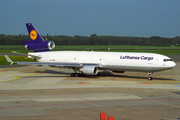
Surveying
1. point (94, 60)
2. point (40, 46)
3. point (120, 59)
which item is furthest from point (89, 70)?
point (40, 46)

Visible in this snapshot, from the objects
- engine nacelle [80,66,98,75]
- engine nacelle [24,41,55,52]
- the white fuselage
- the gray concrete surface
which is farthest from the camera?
engine nacelle [24,41,55,52]

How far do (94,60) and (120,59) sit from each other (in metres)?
4.18

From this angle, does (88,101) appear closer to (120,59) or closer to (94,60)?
(120,59)

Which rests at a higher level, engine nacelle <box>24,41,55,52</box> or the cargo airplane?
engine nacelle <box>24,41,55,52</box>

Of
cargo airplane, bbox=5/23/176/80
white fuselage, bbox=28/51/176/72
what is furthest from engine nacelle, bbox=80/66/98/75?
white fuselage, bbox=28/51/176/72

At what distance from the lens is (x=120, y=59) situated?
37.0 meters

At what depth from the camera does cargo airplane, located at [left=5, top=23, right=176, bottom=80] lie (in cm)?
3509

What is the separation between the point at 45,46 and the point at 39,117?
27143mm

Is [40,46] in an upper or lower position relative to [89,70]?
upper

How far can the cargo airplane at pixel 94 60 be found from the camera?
3509cm

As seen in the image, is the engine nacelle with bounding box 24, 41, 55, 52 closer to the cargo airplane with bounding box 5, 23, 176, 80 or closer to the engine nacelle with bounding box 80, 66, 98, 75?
the cargo airplane with bounding box 5, 23, 176, 80

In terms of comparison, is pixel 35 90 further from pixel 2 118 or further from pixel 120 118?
pixel 120 118

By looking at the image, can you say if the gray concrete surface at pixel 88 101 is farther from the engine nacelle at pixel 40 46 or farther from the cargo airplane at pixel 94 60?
the engine nacelle at pixel 40 46

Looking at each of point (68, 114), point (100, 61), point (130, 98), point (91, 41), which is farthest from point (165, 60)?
point (91, 41)
